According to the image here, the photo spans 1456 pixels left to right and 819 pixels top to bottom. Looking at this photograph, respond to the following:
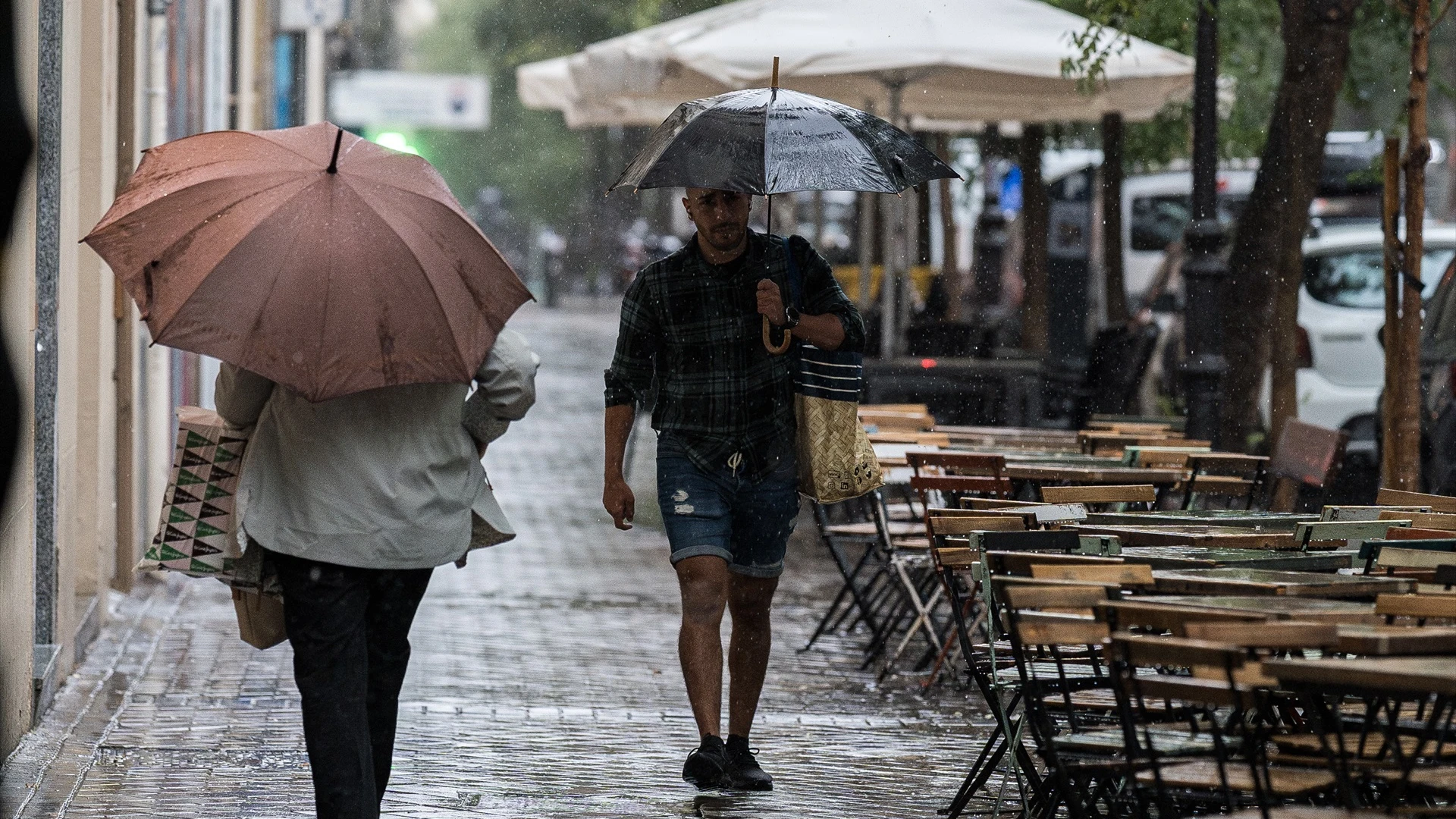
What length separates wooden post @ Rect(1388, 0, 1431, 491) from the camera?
7.88m

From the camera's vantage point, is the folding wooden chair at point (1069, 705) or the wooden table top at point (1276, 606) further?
the folding wooden chair at point (1069, 705)

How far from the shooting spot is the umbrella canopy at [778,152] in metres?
5.97

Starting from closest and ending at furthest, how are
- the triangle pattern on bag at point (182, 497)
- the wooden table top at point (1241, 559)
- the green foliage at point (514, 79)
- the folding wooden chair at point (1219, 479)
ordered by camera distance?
the triangle pattern on bag at point (182, 497) < the wooden table top at point (1241, 559) < the folding wooden chair at point (1219, 479) < the green foliage at point (514, 79)

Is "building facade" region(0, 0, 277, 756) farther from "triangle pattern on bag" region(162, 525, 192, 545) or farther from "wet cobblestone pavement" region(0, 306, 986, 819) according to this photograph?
"triangle pattern on bag" region(162, 525, 192, 545)

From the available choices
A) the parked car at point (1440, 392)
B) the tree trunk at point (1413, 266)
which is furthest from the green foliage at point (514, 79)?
the tree trunk at point (1413, 266)

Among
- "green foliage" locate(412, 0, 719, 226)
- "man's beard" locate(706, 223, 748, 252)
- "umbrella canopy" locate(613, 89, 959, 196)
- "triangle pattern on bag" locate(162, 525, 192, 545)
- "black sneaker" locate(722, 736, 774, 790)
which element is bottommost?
"black sneaker" locate(722, 736, 774, 790)

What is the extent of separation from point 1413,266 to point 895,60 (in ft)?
13.4

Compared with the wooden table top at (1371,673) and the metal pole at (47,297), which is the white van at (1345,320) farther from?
the wooden table top at (1371,673)

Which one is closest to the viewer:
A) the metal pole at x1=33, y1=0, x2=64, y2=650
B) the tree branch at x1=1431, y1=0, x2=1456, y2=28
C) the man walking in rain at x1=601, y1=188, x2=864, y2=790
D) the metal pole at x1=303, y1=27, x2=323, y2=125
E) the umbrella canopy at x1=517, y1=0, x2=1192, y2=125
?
the man walking in rain at x1=601, y1=188, x2=864, y2=790

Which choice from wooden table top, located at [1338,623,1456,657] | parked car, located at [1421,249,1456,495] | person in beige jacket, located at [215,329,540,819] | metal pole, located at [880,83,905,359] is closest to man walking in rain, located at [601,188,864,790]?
person in beige jacket, located at [215,329,540,819]

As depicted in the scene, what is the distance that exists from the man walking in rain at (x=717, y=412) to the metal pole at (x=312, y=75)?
13.1 metres

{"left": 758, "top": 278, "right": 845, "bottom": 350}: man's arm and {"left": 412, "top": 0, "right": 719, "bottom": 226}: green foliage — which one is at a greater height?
{"left": 412, "top": 0, "right": 719, "bottom": 226}: green foliage

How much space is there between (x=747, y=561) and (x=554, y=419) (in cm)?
1355

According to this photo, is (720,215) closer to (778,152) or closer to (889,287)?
(778,152)
